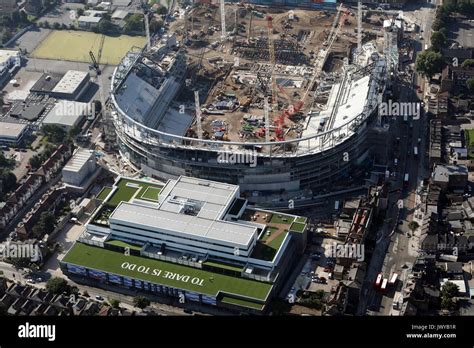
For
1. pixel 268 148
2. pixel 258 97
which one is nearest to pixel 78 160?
pixel 268 148

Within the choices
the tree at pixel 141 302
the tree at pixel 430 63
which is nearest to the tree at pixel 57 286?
the tree at pixel 141 302

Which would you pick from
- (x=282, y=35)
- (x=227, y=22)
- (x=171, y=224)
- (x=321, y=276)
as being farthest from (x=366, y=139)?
(x=227, y=22)

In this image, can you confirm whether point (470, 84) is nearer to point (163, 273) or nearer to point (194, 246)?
point (194, 246)

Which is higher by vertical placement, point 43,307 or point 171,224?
point 171,224

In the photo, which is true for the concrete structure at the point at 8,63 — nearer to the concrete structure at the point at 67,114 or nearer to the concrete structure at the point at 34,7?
the concrete structure at the point at 67,114

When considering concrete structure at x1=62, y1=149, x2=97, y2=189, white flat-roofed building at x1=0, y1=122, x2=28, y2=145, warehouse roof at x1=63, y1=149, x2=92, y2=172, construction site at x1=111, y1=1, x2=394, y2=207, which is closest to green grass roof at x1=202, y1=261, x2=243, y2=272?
construction site at x1=111, y1=1, x2=394, y2=207

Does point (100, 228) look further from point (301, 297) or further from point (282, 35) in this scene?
point (282, 35)
